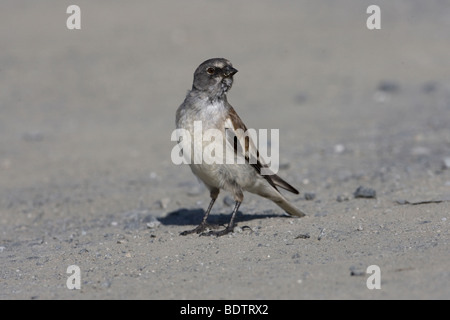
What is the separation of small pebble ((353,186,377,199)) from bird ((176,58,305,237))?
139 cm

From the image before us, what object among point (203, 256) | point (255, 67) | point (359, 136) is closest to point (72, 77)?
point (255, 67)

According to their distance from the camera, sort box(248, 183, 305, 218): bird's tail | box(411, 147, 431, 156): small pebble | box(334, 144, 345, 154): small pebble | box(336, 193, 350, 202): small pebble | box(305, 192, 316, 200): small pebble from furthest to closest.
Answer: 1. box(334, 144, 345, 154): small pebble
2. box(411, 147, 431, 156): small pebble
3. box(305, 192, 316, 200): small pebble
4. box(336, 193, 350, 202): small pebble
5. box(248, 183, 305, 218): bird's tail

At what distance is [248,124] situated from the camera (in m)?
15.1

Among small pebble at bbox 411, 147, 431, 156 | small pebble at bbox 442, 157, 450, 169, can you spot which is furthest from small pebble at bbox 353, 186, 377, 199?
small pebble at bbox 411, 147, 431, 156

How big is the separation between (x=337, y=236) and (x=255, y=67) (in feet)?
42.7

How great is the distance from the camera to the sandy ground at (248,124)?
20.2ft

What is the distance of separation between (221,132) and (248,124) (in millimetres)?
7538

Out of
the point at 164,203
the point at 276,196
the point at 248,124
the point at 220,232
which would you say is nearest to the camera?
→ the point at 220,232

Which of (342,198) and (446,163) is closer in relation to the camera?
(342,198)

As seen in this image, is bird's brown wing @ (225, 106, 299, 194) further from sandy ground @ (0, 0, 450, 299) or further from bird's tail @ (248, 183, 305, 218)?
sandy ground @ (0, 0, 450, 299)

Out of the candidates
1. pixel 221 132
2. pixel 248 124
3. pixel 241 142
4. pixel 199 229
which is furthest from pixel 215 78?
pixel 248 124

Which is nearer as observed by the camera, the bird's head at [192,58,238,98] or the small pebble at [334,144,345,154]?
the bird's head at [192,58,238,98]

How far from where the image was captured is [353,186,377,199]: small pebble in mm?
8711

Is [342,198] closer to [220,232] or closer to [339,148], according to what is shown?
[220,232]
